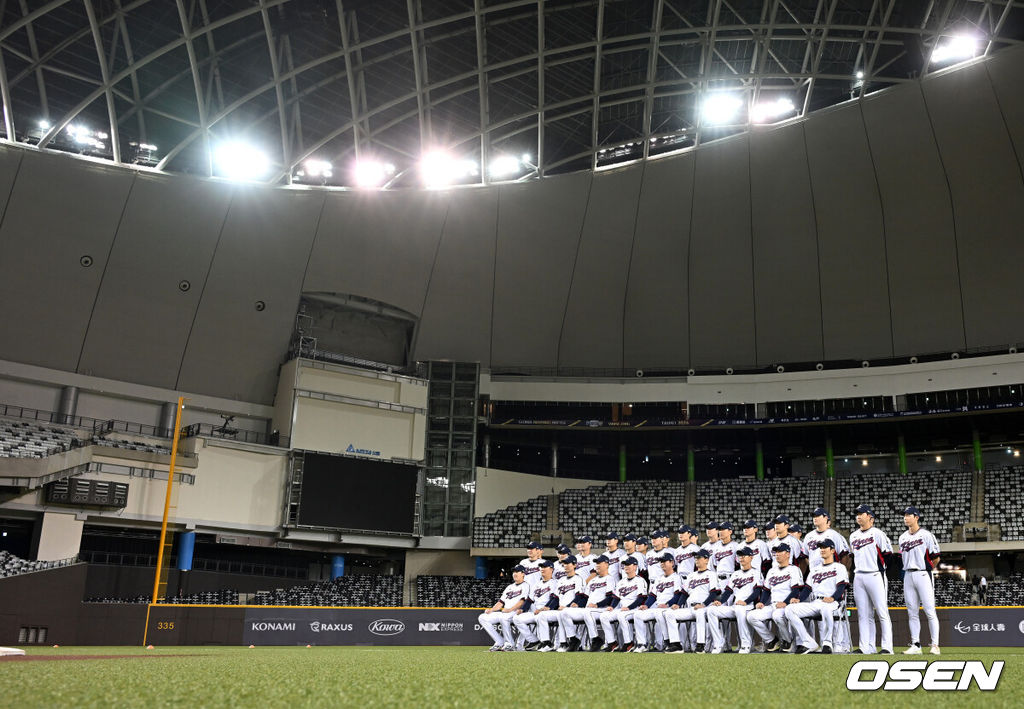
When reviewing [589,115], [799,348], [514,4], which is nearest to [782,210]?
[799,348]

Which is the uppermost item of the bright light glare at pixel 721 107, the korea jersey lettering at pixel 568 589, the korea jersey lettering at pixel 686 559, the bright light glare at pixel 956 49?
the bright light glare at pixel 956 49

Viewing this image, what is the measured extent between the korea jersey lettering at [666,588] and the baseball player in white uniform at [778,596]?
1.73 metres

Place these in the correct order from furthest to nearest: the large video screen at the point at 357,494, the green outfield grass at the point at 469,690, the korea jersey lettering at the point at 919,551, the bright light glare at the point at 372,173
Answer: the bright light glare at the point at 372,173, the large video screen at the point at 357,494, the korea jersey lettering at the point at 919,551, the green outfield grass at the point at 469,690

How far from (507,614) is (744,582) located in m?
5.60

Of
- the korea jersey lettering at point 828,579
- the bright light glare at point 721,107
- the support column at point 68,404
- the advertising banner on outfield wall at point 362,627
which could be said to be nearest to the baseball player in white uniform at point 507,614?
the korea jersey lettering at point 828,579

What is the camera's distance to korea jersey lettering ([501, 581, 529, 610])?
19.0m

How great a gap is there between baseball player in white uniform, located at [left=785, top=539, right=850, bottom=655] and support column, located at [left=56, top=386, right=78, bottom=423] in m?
35.0

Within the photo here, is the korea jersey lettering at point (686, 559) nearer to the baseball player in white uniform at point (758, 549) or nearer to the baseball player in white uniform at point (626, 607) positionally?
the baseball player in white uniform at point (626, 607)

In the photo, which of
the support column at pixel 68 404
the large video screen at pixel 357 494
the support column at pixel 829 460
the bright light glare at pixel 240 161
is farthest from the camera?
the support column at pixel 829 460

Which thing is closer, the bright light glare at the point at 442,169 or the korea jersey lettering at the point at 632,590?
the korea jersey lettering at the point at 632,590

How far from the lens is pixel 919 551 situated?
46.3ft

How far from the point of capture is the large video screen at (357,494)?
40.8 metres

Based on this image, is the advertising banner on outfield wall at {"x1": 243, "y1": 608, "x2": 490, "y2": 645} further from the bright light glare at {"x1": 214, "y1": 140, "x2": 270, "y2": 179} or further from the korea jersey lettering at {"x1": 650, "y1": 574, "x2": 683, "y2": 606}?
the bright light glare at {"x1": 214, "y1": 140, "x2": 270, "y2": 179}

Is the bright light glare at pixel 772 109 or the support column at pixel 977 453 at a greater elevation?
the bright light glare at pixel 772 109
